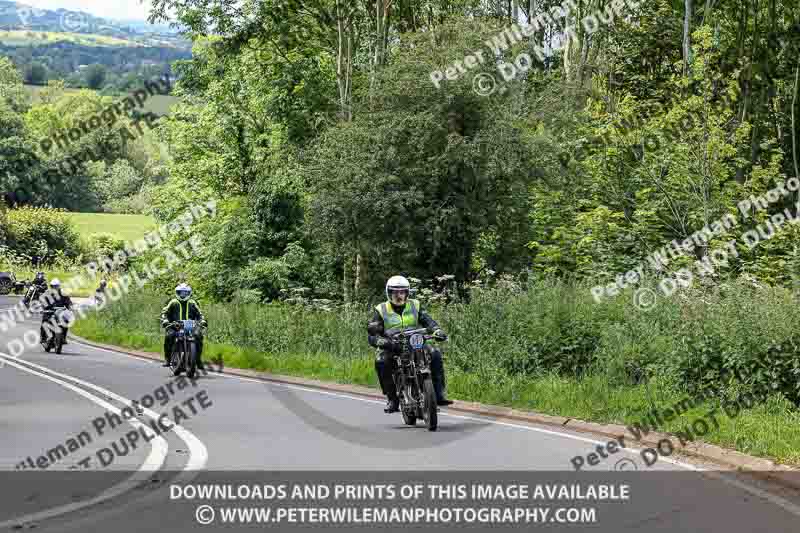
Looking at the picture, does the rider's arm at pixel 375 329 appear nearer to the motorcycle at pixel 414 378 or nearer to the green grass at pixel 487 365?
the motorcycle at pixel 414 378

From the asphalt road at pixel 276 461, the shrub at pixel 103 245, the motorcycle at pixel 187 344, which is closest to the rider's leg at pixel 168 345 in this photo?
the motorcycle at pixel 187 344

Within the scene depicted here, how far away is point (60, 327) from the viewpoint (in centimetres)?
3359

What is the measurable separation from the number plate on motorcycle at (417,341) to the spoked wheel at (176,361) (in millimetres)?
11257

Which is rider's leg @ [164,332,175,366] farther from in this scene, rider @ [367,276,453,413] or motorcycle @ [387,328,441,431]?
motorcycle @ [387,328,441,431]

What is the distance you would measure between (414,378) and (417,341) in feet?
1.70

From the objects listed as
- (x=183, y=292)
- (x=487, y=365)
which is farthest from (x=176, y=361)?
(x=487, y=365)

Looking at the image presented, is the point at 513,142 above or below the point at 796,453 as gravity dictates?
above

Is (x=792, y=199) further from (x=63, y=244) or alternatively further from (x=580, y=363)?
(x=63, y=244)

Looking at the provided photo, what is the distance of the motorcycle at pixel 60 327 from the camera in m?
33.1

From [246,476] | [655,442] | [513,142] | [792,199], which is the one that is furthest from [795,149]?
[246,476]

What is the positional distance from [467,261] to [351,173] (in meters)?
4.85

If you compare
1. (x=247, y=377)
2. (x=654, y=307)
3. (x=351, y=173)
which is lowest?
(x=247, y=377)

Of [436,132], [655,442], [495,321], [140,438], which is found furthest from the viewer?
[436,132]

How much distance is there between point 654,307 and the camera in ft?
62.0
